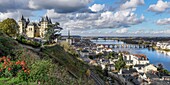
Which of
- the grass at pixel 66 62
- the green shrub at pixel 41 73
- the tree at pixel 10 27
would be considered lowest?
the grass at pixel 66 62

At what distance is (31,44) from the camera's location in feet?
63.3

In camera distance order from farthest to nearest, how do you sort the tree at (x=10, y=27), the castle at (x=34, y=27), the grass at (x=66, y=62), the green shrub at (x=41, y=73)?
the castle at (x=34, y=27)
the tree at (x=10, y=27)
the grass at (x=66, y=62)
the green shrub at (x=41, y=73)

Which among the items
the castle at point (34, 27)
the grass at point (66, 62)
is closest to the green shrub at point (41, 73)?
the grass at point (66, 62)

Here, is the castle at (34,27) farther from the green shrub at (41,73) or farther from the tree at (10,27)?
the green shrub at (41,73)

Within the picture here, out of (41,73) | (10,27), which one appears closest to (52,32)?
(10,27)

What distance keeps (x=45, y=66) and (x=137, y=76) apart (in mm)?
35814

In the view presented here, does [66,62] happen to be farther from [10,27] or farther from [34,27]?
[34,27]

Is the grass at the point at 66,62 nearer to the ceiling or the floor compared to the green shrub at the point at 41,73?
nearer to the floor

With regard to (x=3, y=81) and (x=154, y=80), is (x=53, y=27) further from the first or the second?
(x=3, y=81)

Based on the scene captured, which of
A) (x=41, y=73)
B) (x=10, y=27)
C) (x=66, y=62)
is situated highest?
(x=10, y=27)

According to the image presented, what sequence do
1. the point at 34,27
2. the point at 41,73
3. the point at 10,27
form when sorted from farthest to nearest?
1. the point at 34,27
2. the point at 10,27
3. the point at 41,73

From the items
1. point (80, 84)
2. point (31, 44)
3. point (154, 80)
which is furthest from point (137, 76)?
point (80, 84)

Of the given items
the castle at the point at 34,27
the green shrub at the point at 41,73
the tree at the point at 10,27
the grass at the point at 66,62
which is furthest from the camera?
the castle at the point at 34,27

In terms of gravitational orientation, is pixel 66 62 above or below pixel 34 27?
below
